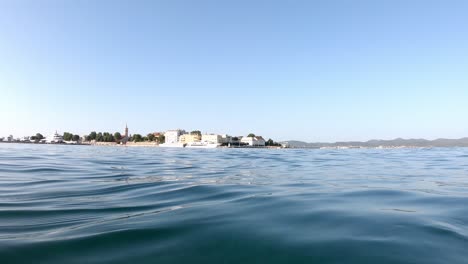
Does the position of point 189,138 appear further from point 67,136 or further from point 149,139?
point 67,136

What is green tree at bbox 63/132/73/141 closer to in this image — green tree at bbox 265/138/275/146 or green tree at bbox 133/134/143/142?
green tree at bbox 133/134/143/142

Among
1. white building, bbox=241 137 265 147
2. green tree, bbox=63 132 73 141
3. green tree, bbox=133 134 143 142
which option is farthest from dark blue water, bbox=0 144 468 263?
green tree, bbox=63 132 73 141

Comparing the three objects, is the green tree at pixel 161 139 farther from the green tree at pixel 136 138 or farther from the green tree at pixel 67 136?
the green tree at pixel 67 136

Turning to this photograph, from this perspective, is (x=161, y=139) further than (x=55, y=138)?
Yes

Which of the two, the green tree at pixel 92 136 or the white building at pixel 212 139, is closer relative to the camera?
the white building at pixel 212 139

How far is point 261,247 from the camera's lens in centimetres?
232

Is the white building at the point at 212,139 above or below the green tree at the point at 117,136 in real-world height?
below

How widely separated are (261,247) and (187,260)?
61cm

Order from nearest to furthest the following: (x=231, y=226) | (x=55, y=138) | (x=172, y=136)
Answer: (x=231, y=226) < (x=55, y=138) < (x=172, y=136)

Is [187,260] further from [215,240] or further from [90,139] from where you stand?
[90,139]

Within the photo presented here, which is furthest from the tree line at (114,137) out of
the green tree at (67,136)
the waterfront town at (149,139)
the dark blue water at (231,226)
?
the dark blue water at (231,226)

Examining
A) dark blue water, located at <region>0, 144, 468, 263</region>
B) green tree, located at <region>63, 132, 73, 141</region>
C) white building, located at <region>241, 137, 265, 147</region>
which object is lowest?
dark blue water, located at <region>0, 144, 468, 263</region>

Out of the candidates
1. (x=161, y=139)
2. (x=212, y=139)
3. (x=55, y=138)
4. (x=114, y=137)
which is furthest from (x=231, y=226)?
(x=114, y=137)

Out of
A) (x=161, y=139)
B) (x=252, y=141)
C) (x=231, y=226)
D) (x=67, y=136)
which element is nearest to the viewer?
(x=231, y=226)
